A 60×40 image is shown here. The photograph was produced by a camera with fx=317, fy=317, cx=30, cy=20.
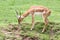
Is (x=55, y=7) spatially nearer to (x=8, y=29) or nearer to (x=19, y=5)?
(x=19, y=5)

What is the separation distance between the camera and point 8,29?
12.0 meters

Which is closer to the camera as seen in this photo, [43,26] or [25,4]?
[43,26]

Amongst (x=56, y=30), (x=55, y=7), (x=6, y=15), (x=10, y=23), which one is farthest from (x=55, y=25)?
(x=55, y=7)

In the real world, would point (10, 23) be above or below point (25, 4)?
above

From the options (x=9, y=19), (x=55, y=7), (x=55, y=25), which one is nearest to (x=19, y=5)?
(x=55, y=7)

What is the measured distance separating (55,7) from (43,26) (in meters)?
4.07

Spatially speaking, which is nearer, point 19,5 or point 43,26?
point 43,26

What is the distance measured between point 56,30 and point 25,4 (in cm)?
Result: 495

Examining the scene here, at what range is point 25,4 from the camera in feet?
55.5

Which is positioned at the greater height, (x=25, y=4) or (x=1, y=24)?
(x=1, y=24)

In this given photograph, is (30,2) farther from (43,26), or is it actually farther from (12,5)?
(43,26)

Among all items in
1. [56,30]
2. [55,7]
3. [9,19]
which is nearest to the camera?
[56,30]

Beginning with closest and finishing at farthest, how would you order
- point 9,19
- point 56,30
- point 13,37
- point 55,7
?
1. point 13,37
2. point 56,30
3. point 9,19
4. point 55,7

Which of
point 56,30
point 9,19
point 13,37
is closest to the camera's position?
point 13,37
